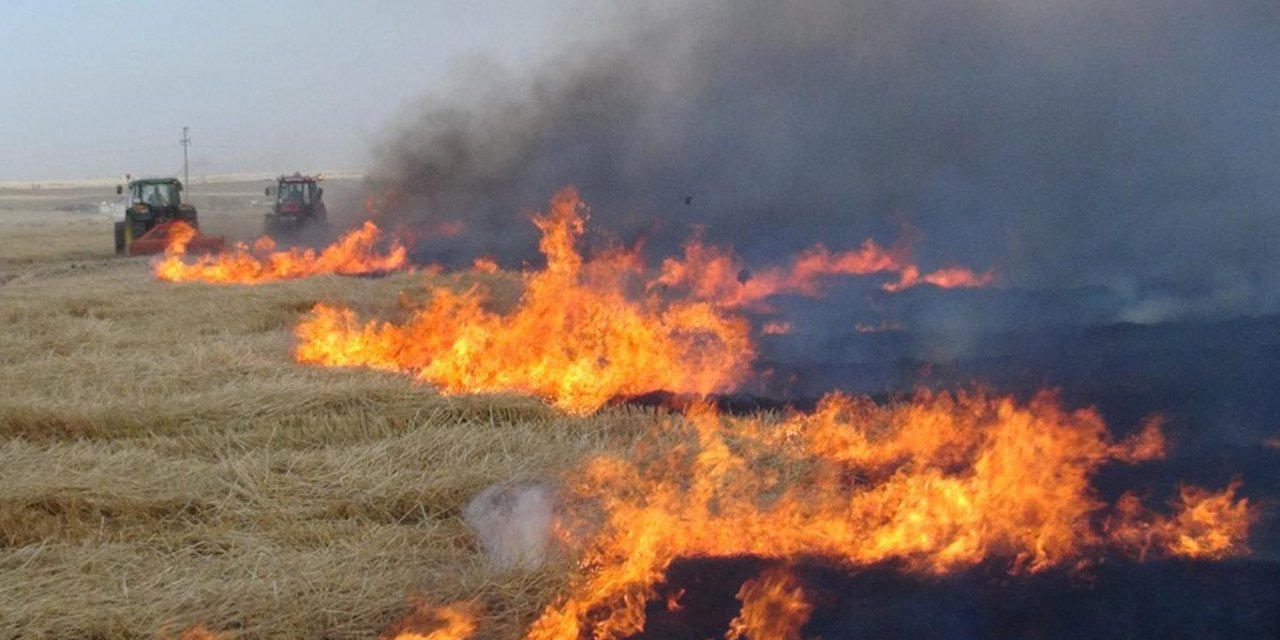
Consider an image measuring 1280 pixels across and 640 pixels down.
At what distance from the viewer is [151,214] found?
2802cm

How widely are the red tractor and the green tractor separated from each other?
6.86ft

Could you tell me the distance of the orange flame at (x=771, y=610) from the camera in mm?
4418

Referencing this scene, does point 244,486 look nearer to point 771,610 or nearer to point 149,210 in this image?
point 771,610

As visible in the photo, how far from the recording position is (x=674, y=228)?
20844mm

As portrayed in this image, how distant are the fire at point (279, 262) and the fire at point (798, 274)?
295 inches

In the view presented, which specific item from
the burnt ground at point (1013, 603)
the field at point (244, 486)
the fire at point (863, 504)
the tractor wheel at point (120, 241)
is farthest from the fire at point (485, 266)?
the burnt ground at point (1013, 603)

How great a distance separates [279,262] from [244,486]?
575 inches

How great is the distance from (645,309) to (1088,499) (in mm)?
5970

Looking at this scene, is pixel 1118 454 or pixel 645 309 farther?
pixel 645 309

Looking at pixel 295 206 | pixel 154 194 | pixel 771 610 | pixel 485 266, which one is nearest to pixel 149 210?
pixel 154 194

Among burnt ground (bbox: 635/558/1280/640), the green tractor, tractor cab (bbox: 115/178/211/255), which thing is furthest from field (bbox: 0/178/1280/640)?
tractor cab (bbox: 115/178/211/255)

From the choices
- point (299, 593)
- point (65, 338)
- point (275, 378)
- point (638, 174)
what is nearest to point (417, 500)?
point (299, 593)

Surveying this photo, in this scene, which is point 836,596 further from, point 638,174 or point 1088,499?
point 638,174

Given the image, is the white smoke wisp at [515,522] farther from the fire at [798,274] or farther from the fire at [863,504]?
the fire at [798,274]
